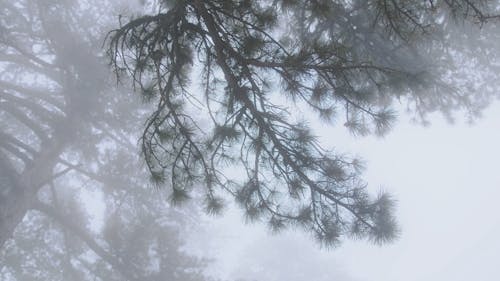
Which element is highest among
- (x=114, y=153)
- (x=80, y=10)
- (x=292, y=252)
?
(x=292, y=252)

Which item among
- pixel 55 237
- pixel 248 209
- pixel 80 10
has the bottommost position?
pixel 248 209

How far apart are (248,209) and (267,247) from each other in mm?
30388

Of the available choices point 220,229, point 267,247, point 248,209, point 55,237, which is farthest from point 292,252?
point 248,209

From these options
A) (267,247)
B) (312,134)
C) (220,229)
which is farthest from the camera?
(267,247)

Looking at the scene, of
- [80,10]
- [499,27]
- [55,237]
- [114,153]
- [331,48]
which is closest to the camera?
[331,48]

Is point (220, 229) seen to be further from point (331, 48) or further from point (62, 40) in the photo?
point (331, 48)

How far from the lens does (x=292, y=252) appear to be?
1268 inches

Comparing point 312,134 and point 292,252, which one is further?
point 292,252

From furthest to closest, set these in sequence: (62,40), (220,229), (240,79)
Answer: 1. (220,229)
2. (62,40)
3. (240,79)

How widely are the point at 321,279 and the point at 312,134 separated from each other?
29.0 m

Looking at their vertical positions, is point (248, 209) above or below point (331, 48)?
below

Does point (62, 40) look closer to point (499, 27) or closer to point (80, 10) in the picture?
point (80, 10)

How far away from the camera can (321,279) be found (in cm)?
3130

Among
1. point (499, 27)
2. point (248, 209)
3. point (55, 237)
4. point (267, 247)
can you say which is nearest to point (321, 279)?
point (267, 247)
